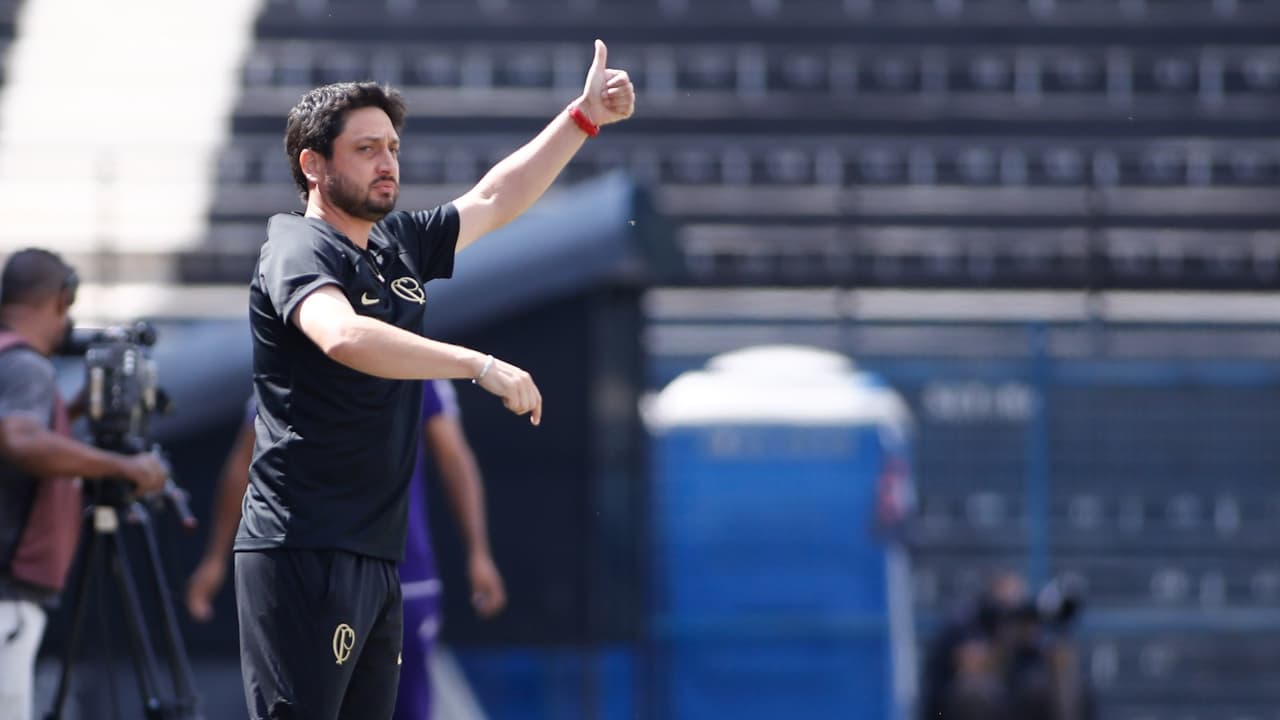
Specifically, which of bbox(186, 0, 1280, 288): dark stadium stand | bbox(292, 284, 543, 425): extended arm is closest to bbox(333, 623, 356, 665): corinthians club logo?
bbox(292, 284, 543, 425): extended arm

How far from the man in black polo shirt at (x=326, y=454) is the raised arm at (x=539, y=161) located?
1.37 feet

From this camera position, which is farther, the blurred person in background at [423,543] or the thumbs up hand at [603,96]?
the blurred person in background at [423,543]

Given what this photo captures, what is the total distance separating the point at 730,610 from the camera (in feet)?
29.6

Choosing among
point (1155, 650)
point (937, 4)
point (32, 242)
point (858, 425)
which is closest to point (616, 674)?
point (858, 425)

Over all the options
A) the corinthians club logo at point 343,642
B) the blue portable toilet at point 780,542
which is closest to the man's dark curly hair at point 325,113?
the corinthians club logo at point 343,642

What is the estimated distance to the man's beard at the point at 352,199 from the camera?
3205 millimetres

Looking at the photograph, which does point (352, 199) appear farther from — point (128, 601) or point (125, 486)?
point (128, 601)

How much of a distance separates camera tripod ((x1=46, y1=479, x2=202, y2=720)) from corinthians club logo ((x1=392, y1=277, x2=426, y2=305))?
1.85 m

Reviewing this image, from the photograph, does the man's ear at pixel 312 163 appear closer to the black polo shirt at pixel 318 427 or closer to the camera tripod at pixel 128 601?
the black polo shirt at pixel 318 427

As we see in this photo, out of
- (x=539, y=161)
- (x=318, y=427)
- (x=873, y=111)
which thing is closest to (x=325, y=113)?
(x=318, y=427)

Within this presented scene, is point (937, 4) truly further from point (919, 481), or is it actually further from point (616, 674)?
point (616, 674)

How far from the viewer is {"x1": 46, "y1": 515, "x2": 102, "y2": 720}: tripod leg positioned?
16.3 ft

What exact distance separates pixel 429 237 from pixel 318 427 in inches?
21.1

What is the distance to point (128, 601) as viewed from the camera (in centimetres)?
510
